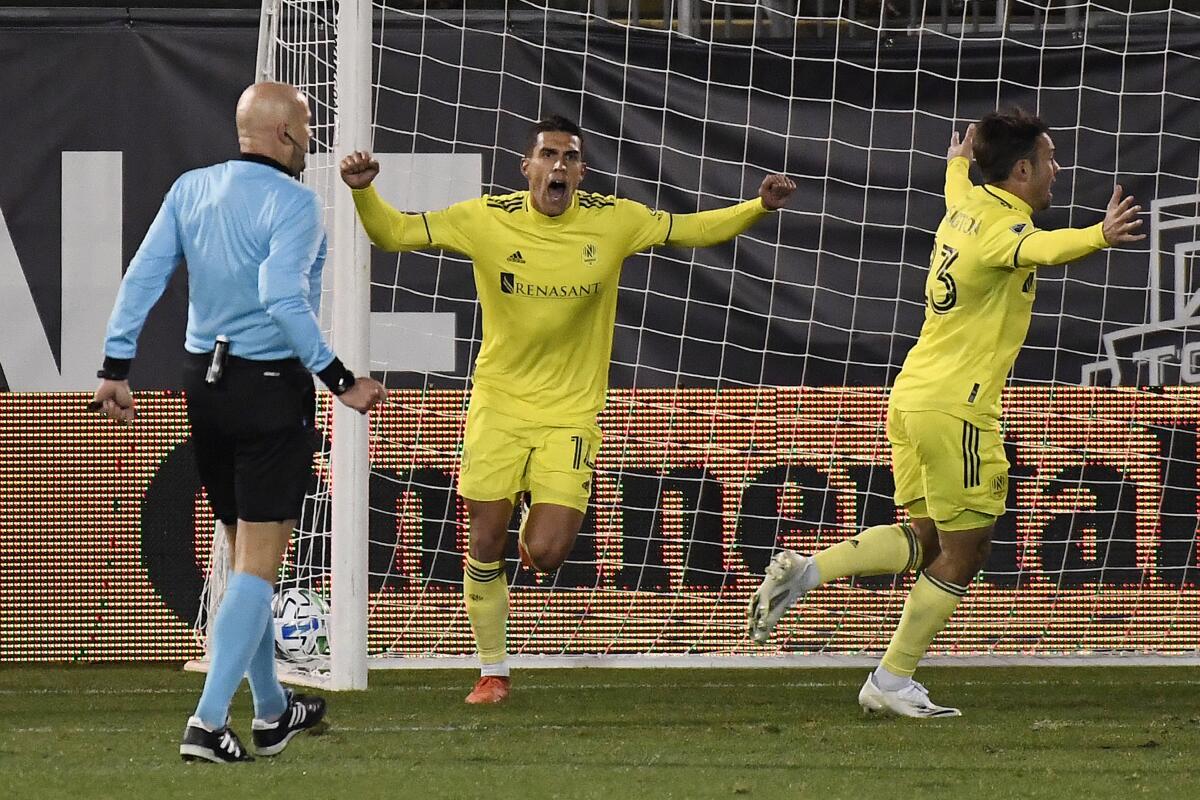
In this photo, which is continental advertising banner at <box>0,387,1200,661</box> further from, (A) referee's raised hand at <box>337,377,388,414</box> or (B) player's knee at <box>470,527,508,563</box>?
(A) referee's raised hand at <box>337,377,388,414</box>

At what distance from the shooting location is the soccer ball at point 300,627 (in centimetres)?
723

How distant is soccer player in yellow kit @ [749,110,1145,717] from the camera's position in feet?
19.1

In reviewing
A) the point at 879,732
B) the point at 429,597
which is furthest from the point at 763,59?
the point at 879,732

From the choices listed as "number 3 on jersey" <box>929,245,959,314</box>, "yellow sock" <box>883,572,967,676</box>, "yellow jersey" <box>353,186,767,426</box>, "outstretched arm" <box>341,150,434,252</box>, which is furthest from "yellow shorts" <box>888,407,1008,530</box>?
"outstretched arm" <box>341,150,434,252</box>

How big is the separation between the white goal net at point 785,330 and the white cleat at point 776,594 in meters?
1.97

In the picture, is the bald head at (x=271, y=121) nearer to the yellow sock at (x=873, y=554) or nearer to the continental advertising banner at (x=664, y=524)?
the yellow sock at (x=873, y=554)

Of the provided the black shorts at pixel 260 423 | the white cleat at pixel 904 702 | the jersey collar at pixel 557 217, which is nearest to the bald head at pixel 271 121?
the black shorts at pixel 260 423

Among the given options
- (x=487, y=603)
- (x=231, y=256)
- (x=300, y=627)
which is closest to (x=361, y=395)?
(x=231, y=256)

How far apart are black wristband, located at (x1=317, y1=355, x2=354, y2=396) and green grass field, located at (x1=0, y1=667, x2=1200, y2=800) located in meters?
0.96

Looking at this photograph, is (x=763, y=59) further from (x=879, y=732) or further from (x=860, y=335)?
(x=879, y=732)

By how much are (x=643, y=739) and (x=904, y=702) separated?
39.3 inches

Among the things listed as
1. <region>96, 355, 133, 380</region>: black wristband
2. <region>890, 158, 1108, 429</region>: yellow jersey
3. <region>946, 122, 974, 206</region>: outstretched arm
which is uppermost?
<region>946, 122, 974, 206</region>: outstretched arm

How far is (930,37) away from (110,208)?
3828 millimetres

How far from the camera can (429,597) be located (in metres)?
7.89
